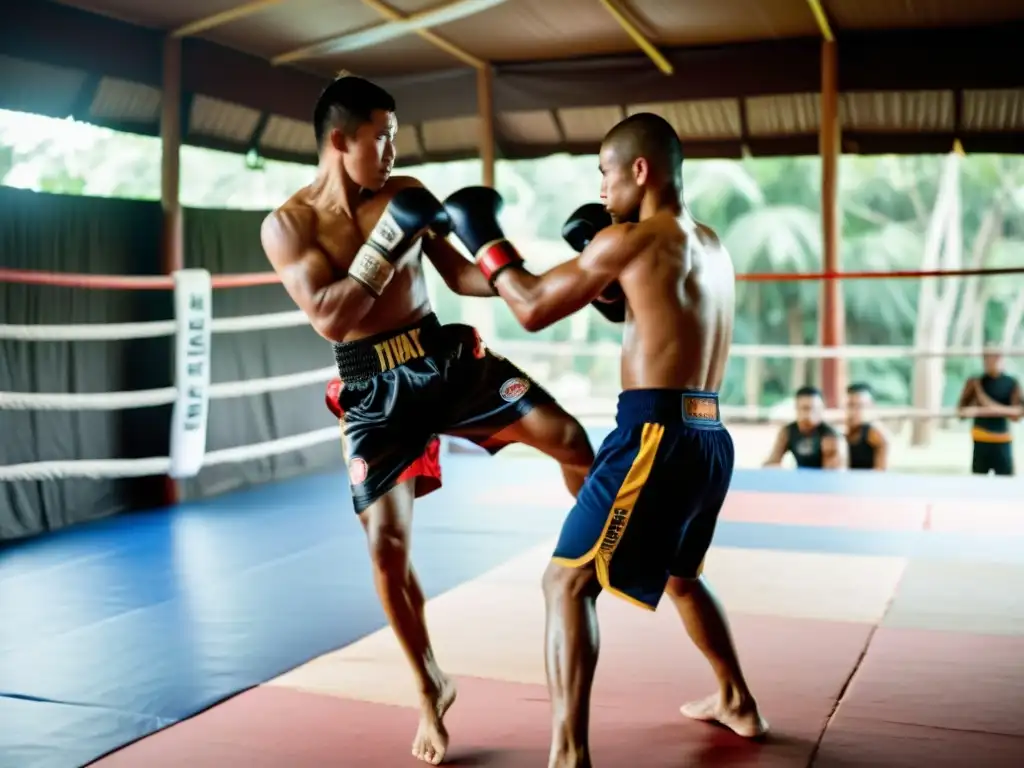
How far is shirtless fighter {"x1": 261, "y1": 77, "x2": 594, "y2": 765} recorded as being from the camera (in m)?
2.04

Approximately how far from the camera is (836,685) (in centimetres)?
240

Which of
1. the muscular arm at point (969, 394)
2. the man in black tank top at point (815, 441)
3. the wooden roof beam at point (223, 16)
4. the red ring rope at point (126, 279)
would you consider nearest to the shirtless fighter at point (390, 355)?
the red ring rope at point (126, 279)

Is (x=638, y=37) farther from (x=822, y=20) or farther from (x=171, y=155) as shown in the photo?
(x=171, y=155)

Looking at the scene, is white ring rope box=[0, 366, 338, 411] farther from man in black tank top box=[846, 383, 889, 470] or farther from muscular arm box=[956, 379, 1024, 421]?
muscular arm box=[956, 379, 1024, 421]

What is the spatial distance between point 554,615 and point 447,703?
0.40 metres

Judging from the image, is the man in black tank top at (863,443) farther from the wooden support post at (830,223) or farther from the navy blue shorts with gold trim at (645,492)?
the navy blue shorts with gold trim at (645,492)

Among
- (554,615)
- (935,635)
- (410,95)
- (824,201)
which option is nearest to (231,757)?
(554,615)

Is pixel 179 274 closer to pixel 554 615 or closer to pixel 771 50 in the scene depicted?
pixel 554 615

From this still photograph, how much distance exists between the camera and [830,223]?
6.61 meters

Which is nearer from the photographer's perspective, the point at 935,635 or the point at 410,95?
the point at 935,635

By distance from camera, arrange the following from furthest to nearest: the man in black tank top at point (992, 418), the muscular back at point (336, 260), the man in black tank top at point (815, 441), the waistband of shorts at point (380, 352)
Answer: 1. the man in black tank top at point (992, 418)
2. the man in black tank top at point (815, 441)
3. the waistband of shorts at point (380, 352)
4. the muscular back at point (336, 260)

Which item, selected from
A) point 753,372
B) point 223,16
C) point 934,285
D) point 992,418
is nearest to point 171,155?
point 223,16

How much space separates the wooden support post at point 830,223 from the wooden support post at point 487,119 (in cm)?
202

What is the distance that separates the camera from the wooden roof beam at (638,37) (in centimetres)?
584
